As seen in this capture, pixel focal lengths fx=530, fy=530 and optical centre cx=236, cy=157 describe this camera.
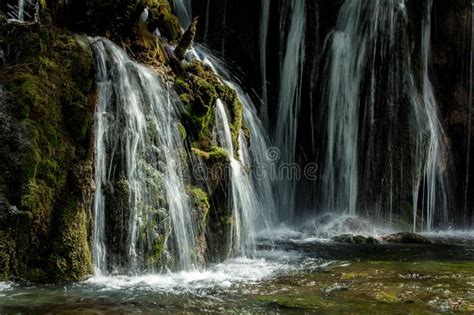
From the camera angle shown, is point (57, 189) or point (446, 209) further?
point (446, 209)

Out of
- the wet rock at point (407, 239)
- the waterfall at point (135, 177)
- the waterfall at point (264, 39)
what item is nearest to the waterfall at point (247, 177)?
the waterfall at point (135, 177)

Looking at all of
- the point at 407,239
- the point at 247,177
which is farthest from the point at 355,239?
the point at 247,177

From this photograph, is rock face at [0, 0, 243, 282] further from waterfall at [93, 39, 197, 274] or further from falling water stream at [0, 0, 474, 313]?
falling water stream at [0, 0, 474, 313]

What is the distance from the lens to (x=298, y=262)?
8.40 m

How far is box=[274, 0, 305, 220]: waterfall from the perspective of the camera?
15.3m

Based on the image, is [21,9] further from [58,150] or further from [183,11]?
[183,11]

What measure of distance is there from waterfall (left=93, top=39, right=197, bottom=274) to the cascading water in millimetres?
8211

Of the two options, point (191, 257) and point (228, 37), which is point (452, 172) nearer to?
point (228, 37)

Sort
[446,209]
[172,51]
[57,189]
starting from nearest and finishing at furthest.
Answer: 1. [57,189]
2. [172,51]
3. [446,209]

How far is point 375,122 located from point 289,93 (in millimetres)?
2594

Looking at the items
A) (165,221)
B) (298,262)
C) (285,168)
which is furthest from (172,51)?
(285,168)

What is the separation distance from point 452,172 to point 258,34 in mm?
7379

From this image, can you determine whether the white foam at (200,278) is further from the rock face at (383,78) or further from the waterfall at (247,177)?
the rock face at (383,78)

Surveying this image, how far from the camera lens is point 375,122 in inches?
595
